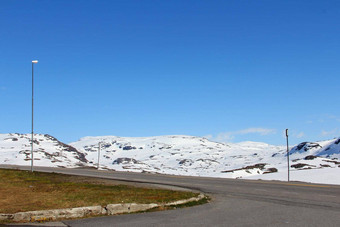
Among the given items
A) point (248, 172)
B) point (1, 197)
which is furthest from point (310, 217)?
point (248, 172)

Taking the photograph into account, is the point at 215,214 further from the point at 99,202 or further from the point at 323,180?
the point at 323,180

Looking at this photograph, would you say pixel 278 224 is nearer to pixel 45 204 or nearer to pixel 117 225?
pixel 117 225

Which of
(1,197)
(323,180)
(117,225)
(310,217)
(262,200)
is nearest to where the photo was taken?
(117,225)

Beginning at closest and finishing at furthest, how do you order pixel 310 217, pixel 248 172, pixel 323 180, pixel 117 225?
pixel 117 225 < pixel 310 217 < pixel 323 180 < pixel 248 172

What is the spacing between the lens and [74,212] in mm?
10672

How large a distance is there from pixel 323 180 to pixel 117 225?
26.2m

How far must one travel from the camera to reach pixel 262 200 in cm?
1498

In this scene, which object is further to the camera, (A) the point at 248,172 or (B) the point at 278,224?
(A) the point at 248,172

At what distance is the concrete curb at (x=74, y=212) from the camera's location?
9.96 metres

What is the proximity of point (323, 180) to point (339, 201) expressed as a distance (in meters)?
18.1

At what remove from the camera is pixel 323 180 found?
1223 inches

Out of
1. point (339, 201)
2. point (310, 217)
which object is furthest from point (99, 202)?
point (339, 201)

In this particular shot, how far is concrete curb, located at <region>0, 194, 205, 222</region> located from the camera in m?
9.96

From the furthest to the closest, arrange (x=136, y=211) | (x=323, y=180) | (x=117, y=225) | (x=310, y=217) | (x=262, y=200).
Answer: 1. (x=323, y=180)
2. (x=262, y=200)
3. (x=136, y=211)
4. (x=310, y=217)
5. (x=117, y=225)
